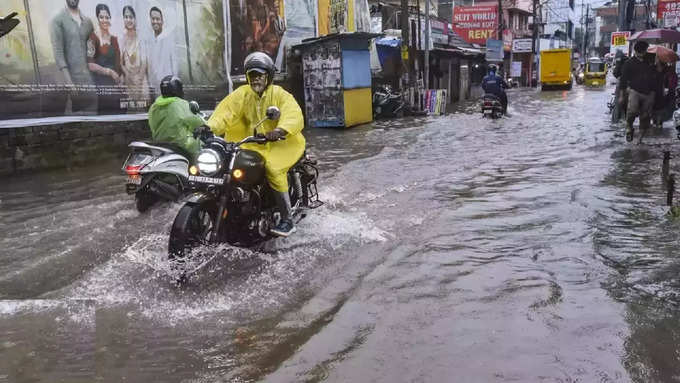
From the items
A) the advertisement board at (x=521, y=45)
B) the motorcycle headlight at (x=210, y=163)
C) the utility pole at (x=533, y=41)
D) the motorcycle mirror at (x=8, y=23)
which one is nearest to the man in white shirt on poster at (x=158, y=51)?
the motorcycle mirror at (x=8, y=23)

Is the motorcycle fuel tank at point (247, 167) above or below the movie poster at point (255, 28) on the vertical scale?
below

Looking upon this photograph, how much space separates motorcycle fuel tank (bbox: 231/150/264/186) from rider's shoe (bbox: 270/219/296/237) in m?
0.57

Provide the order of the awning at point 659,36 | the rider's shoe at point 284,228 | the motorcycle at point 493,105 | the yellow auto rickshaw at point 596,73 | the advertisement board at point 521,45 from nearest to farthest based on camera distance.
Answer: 1. the rider's shoe at point 284,228
2. the awning at point 659,36
3. the motorcycle at point 493,105
4. the yellow auto rickshaw at point 596,73
5. the advertisement board at point 521,45

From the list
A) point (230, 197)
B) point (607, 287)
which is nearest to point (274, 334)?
point (230, 197)

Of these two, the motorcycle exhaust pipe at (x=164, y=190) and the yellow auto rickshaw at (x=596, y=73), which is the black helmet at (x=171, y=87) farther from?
the yellow auto rickshaw at (x=596, y=73)

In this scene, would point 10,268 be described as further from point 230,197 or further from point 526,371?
point 526,371

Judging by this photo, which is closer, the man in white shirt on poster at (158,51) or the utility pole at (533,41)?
the man in white shirt on poster at (158,51)

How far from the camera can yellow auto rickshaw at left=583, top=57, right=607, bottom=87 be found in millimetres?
44750

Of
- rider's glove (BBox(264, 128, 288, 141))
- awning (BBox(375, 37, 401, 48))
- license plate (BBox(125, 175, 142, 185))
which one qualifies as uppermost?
awning (BBox(375, 37, 401, 48))

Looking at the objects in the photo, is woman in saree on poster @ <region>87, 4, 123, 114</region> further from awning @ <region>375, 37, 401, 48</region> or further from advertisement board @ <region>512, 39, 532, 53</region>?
advertisement board @ <region>512, 39, 532, 53</region>

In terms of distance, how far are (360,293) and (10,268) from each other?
9.92 feet

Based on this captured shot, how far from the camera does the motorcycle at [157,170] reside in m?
6.14

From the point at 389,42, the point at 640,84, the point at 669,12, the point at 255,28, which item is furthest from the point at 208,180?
the point at 669,12

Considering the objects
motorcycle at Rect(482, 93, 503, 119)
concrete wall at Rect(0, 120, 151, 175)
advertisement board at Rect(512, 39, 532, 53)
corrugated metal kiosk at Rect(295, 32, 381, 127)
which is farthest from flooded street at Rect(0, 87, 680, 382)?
advertisement board at Rect(512, 39, 532, 53)
